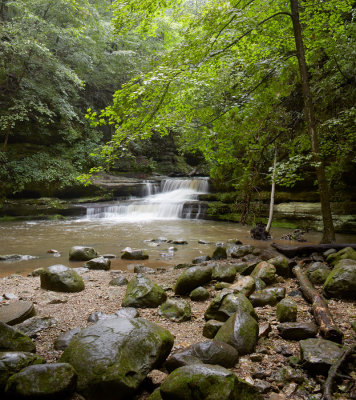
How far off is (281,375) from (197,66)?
4357 millimetres

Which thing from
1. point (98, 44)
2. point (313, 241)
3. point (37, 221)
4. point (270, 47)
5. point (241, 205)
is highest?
point (98, 44)

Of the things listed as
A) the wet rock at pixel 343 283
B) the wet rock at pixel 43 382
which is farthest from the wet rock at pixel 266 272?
the wet rock at pixel 43 382

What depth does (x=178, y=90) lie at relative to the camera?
4.94 m

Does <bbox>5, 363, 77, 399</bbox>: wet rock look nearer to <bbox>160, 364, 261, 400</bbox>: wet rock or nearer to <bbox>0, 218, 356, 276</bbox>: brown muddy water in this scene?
<bbox>160, 364, 261, 400</bbox>: wet rock

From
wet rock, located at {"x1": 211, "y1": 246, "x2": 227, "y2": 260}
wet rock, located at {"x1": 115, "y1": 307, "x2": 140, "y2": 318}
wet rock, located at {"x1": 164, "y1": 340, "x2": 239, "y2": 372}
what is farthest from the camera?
wet rock, located at {"x1": 211, "y1": 246, "x2": 227, "y2": 260}

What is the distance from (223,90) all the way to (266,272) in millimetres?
5094

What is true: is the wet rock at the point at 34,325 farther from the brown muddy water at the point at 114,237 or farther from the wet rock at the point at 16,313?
the brown muddy water at the point at 114,237

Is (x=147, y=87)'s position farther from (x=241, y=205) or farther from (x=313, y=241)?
(x=313, y=241)

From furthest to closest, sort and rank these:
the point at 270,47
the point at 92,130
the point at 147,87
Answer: the point at 92,130, the point at 270,47, the point at 147,87

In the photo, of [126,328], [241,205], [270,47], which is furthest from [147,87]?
[241,205]

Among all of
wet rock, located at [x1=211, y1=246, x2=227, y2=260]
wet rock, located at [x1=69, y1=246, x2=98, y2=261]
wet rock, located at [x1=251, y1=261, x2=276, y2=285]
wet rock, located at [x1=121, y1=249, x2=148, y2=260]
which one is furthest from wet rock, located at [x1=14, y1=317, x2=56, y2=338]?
wet rock, located at [x1=211, y1=246, x2=227, y2=260]

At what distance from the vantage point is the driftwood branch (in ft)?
5.56

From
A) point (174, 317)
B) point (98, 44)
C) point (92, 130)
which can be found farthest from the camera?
point (92, 130)

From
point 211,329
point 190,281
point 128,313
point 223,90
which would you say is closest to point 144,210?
point 223,90
